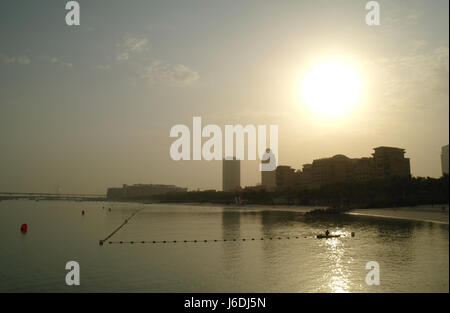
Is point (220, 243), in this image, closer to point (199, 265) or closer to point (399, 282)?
point (199, 265)

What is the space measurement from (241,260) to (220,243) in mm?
13497

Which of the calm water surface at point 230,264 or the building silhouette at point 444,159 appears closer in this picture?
the calm water surface at point 230,264

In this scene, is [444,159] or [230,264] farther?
[444,159]

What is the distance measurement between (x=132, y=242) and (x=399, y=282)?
124ft

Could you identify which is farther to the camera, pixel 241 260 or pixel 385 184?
pixel 385 184

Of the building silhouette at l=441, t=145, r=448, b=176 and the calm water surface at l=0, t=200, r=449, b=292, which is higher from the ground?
the building silhouette at l=441, t=145, r=448, b=176

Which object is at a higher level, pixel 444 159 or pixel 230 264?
pixel 444 159

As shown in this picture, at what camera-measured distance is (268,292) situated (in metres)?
26.0

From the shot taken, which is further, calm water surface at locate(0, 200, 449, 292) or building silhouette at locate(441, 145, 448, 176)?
building silhouette at locate(441, 145, 448, 176)

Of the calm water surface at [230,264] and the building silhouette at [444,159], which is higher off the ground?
the building silhouette at [444,159]
